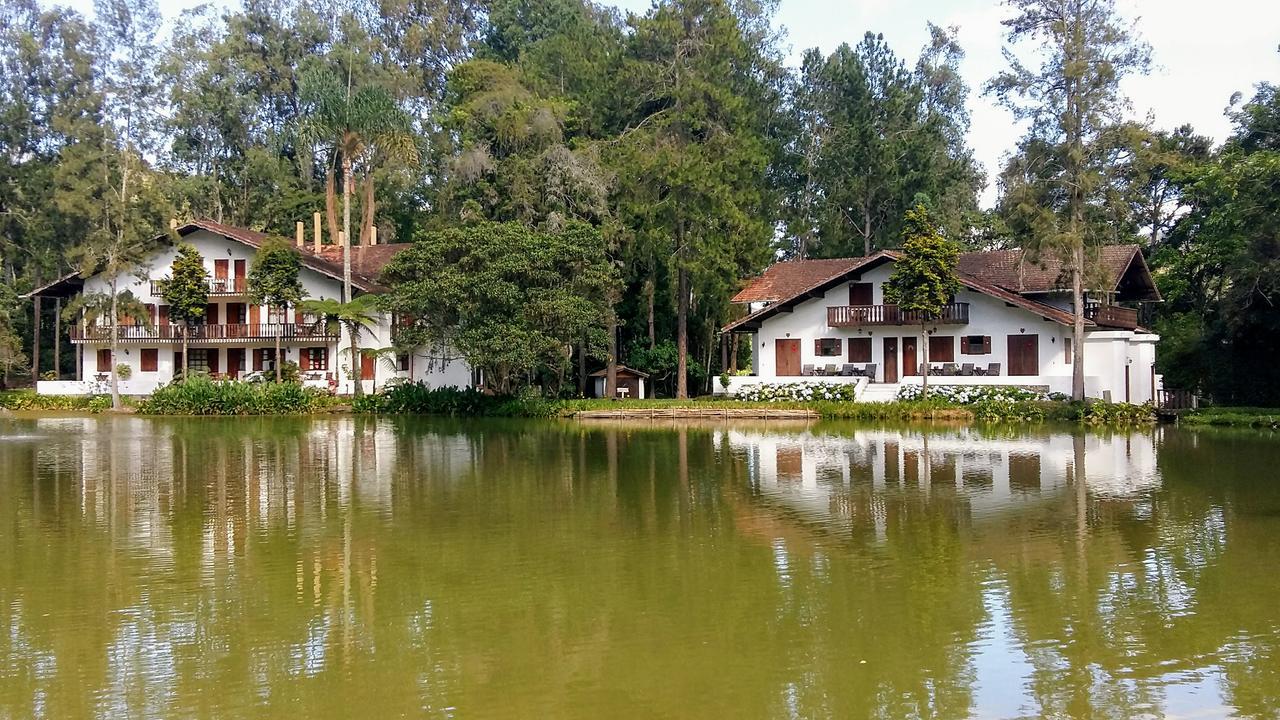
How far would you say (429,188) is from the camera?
61656 mm

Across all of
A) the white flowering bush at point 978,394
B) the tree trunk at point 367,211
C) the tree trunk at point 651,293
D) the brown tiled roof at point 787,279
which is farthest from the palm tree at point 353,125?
the white flowering bush at point 978,394

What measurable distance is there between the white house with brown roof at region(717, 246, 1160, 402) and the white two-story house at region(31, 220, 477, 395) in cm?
1364

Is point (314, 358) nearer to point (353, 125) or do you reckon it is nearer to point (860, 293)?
point (353, 125)

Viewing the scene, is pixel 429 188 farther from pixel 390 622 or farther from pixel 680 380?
pixel 390 622

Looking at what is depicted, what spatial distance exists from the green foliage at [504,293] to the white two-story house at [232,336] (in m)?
6.07

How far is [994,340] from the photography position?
42.0m

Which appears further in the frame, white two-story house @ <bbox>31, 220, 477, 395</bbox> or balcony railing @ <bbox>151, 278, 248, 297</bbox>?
balcony railing @ <bbox>151, 278, 248, 297</bbox>

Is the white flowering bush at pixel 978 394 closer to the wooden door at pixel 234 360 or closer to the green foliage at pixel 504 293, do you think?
the green foliage at pixel 504 293

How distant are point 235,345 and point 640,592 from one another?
4150 centimetres

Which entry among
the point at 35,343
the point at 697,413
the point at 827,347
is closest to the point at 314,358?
the point at 35,343

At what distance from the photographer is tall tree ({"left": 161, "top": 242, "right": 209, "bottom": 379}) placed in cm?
4516

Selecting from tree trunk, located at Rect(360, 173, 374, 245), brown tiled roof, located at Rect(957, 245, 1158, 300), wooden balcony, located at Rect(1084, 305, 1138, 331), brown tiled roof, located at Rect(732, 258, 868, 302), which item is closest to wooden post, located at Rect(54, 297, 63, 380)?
tree trunk, located at Rect(360, 173, 374, 245)

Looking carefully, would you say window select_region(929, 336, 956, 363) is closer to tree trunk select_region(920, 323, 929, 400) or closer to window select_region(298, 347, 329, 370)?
tree trunk select_region(920, 323, 929, 400)

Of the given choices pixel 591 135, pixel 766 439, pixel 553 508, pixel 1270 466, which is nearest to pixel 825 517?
pixel 553 508
